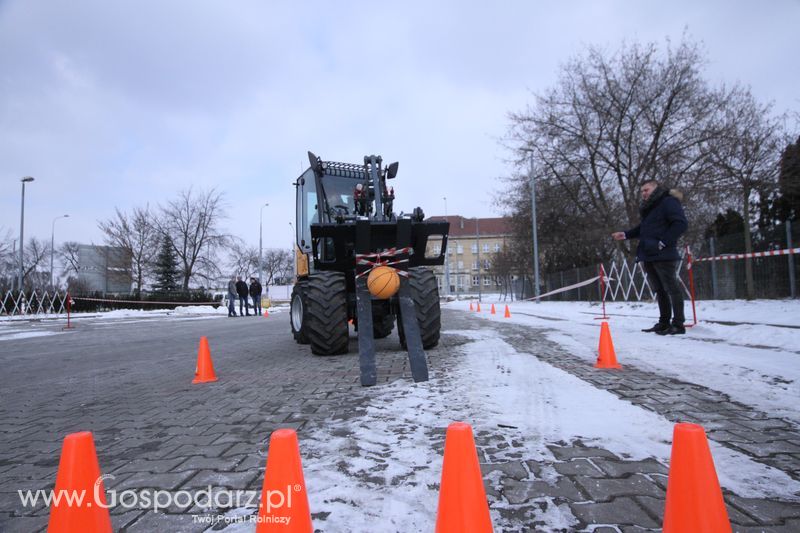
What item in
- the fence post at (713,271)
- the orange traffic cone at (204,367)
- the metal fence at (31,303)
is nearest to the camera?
the orange traffic cone at (204,367)

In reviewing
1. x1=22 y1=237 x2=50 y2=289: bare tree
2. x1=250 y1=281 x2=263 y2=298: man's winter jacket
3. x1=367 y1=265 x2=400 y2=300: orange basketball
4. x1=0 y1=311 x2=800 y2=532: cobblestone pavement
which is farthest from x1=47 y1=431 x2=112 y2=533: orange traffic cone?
x1=22 y1=237 x2=50 y2=289: bare tree

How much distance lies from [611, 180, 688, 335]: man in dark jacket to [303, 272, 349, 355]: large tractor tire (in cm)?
442

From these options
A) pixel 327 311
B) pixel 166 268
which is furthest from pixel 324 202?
pixel 166 268

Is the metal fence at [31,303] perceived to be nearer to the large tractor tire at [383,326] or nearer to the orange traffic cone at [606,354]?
the large tractor tire at [383,326]

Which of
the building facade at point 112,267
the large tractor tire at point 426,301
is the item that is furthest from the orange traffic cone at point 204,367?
the building facade at point 112,267

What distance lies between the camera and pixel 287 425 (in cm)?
319

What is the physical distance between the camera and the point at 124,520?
→ 6.50 feet

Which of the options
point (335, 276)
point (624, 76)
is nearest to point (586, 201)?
point (624, 76)

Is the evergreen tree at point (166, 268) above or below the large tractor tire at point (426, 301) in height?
above

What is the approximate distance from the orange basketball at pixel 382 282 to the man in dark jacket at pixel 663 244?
12.6 feet

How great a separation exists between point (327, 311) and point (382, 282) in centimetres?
95

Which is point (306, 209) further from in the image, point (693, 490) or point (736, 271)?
point (736, 271)

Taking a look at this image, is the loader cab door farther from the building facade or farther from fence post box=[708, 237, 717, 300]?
the building facade

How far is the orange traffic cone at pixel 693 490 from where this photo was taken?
1396mm
